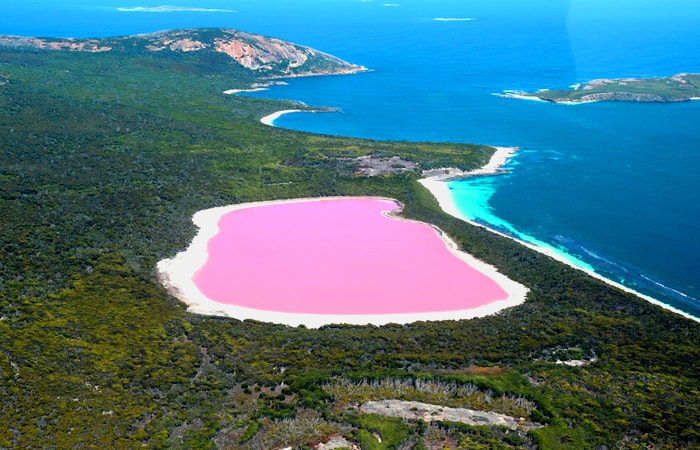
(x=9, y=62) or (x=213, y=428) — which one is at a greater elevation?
(x=9, y=62)

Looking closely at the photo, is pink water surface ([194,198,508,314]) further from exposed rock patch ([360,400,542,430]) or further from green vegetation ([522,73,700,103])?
green vegetation ([522,73,700,103])

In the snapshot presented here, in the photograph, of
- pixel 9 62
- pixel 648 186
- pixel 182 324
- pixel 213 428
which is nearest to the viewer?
pixel 213 428

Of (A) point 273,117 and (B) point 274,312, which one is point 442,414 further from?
(A) point 273,117

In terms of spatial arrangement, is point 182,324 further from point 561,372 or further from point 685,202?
point 685,202

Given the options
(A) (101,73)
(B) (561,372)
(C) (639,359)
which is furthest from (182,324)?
(A) (101,73)

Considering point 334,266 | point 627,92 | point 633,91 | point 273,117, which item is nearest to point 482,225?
point 334,266

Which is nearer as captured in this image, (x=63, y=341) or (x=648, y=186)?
(x=63, y=341)

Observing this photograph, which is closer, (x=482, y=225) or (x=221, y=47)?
(x=482, y=225)
